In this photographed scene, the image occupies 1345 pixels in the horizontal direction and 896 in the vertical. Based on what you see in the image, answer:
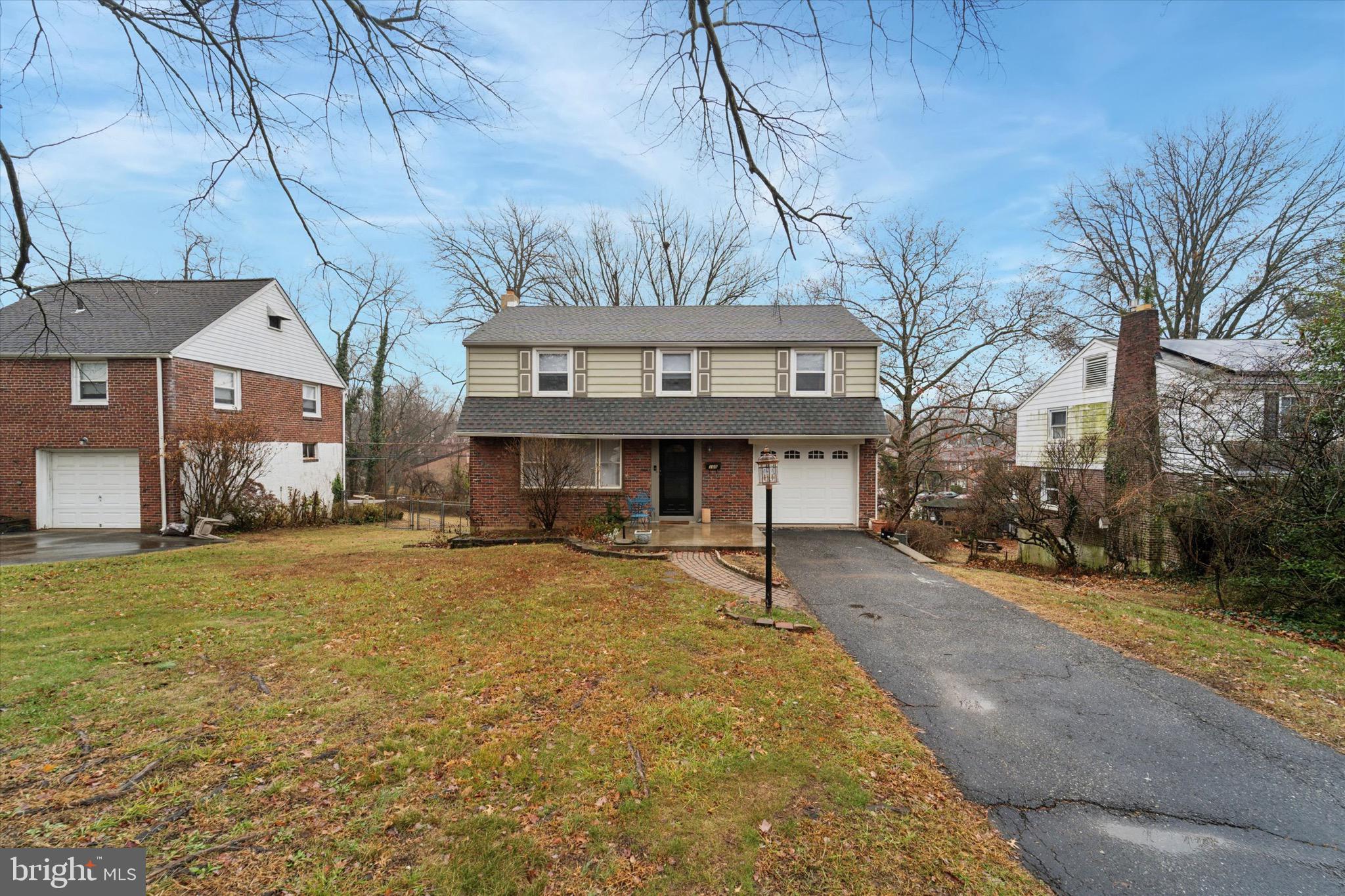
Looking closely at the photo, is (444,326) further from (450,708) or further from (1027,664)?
(1027,664)

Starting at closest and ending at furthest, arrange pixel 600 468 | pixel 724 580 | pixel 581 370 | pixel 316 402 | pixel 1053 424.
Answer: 1. pixel 724 580
2. pixel 600 468
3. pixel 581 370
4. pixel 1053 424
5. pixel 316 402

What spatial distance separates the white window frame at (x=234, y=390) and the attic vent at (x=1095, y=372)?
2585cm

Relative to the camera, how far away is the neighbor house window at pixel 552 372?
13148 mm

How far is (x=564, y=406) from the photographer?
1287 cm

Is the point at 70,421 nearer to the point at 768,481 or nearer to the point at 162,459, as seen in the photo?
the point at 162,459

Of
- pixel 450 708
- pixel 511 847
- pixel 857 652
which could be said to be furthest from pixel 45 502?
pixel 857 652

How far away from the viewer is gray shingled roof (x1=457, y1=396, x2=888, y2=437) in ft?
40.0

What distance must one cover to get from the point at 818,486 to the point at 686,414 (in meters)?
3.79

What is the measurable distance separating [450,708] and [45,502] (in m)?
17.2

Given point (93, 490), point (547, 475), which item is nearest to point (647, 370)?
point (547, 475)

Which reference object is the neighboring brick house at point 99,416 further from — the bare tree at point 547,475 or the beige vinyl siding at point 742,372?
the beige vinyl siding at point 742,372

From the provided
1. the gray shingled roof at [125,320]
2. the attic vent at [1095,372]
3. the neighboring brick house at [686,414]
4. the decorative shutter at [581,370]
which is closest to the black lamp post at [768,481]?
the neighboring brick house at [686,414]

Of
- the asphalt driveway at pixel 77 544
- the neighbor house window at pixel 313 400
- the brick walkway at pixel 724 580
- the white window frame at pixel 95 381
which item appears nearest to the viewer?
the brick walkway at pixel 724 580

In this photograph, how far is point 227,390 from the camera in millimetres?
15062
